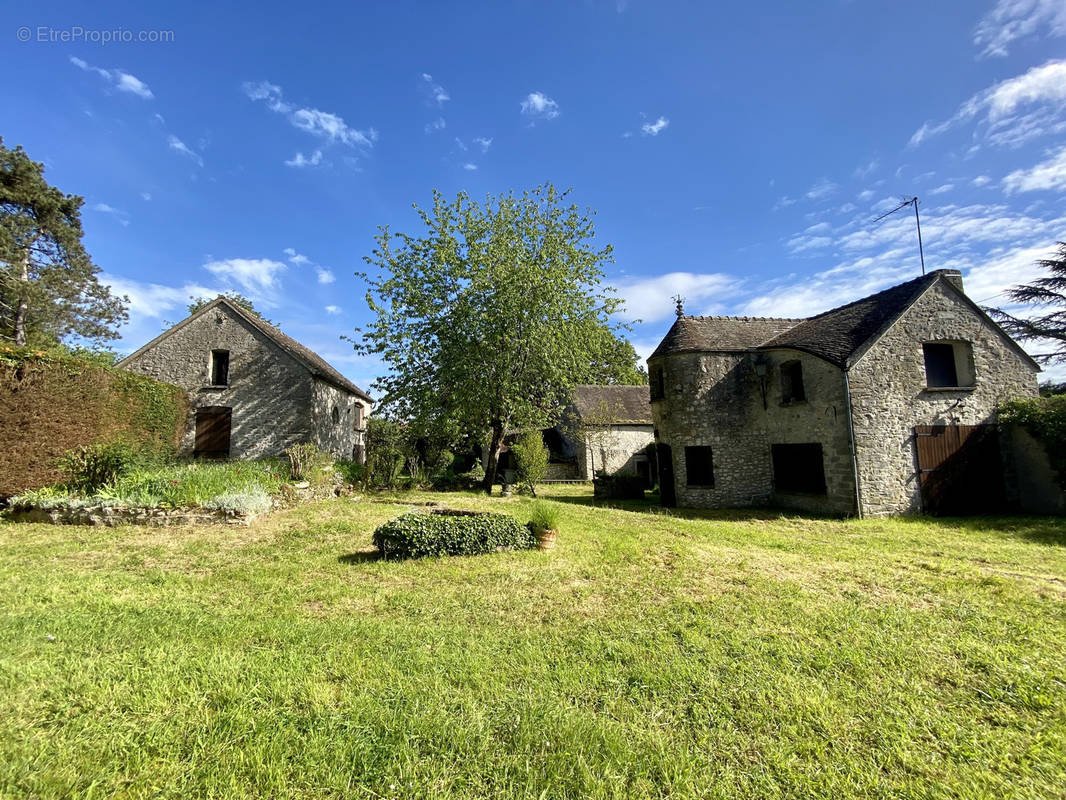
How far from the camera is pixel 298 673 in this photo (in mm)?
3646

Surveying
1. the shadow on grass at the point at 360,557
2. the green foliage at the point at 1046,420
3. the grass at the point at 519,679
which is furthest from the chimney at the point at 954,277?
the shadow on grass at the point at 360,557

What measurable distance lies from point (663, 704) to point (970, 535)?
11.8m

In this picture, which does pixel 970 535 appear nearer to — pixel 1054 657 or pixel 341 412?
pixel 1054 657

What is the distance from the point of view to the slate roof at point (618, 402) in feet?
82.2

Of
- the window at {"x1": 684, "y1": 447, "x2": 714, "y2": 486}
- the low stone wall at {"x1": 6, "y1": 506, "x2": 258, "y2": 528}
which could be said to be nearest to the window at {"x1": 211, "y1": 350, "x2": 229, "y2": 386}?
the low stone wall at {"x1": 6, "y1": 506, "x2": 258, "y2": 528}

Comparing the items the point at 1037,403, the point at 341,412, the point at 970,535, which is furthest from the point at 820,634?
the point at 341,412

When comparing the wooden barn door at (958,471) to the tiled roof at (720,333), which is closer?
the wooden barn door at (958,471)

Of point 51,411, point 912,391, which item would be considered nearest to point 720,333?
point 912,391

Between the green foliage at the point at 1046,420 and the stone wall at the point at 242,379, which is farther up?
the stone wall at the point at 242,379

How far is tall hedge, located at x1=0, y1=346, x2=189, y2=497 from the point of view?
9.64 meters

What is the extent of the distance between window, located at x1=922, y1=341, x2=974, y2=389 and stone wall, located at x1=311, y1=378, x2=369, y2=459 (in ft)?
69.6

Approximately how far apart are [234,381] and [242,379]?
0.32m

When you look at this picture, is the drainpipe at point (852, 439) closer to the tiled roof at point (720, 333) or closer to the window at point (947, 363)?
the window at point (947, 363)

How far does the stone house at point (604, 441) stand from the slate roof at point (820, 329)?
7.57 meters
